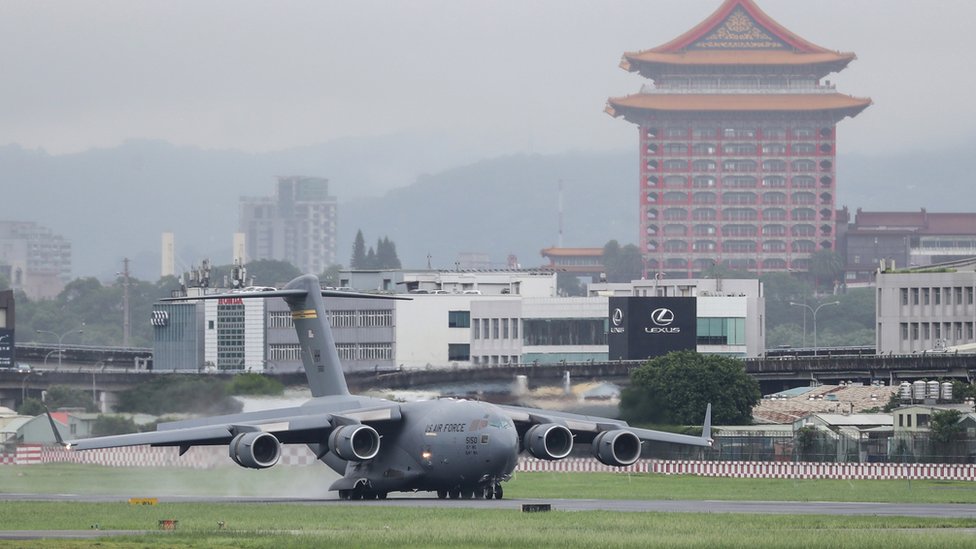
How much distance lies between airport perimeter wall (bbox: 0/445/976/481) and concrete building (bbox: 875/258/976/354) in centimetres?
6956

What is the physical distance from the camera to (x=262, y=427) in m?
63.1

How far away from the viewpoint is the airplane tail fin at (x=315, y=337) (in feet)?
232

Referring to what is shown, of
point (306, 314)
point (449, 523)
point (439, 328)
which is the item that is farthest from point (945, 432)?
point (439, 328)

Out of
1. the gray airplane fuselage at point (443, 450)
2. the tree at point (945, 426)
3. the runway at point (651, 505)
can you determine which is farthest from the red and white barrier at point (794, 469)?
the gray airplane fuselage at point (443, 450)

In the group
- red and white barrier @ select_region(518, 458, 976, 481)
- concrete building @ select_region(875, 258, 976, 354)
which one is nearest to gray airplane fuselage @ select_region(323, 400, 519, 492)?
red and white barrier @ select_region(518, 458, 976, 481)

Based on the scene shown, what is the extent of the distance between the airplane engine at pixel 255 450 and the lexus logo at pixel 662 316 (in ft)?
336

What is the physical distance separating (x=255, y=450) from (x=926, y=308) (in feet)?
347

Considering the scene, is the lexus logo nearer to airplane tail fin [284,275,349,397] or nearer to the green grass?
airplane tail fin [284,275,349,397]

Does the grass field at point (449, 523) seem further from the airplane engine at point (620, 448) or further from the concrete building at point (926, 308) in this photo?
the concrete building at point (926, 308)

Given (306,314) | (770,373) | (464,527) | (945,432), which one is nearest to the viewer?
(464,527)

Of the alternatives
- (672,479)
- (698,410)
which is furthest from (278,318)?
(672,479)

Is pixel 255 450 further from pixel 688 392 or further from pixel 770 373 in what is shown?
pixel 770 373

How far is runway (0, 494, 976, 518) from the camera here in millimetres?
56375

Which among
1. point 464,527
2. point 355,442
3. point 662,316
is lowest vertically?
point 464,527
